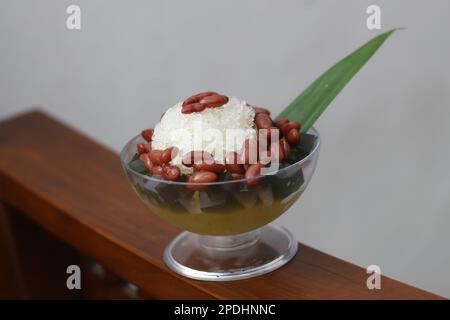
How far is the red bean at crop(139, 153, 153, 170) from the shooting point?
0.90 meters

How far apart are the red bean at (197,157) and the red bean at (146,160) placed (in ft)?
0.22

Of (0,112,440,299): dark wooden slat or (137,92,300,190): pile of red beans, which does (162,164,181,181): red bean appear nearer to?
(137,92,300,190): pile of red beans

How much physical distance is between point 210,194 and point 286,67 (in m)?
0.70

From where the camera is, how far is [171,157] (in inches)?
34.2

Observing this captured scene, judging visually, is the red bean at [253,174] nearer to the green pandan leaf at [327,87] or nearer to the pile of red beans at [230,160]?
the pile of red beans at [230,160]

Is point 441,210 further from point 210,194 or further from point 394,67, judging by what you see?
point 210,194

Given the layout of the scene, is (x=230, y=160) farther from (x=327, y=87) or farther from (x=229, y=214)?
(x=327, y=87)

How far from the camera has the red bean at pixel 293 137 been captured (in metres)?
0.91

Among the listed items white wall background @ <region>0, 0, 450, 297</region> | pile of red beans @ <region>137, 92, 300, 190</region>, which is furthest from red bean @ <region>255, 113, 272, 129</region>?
white wall background @ <region>0, 0, 450, 297</region>

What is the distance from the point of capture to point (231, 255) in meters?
0.98

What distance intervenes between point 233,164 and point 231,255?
184mm

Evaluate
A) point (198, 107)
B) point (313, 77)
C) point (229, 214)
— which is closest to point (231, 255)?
point (229, 214)

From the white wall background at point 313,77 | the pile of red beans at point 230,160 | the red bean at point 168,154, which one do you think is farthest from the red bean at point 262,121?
the white wall background at point 313,77
